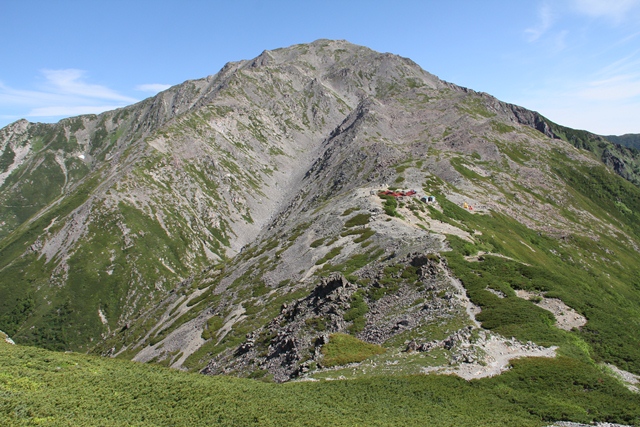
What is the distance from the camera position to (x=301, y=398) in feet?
89.1

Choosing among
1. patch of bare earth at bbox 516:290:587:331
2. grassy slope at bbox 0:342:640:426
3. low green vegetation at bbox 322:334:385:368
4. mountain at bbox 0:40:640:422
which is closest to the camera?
grassy slope at bbox 0:342:640:426

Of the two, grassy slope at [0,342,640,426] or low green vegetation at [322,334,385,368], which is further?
low green vegetation at [322,334,385,368]

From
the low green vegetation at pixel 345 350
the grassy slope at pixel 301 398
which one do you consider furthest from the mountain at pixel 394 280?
the grassy slope at pixel 301 398

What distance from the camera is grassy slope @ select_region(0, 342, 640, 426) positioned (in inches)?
927

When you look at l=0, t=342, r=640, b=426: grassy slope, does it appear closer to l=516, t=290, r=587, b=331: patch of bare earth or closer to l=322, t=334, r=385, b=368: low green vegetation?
l=322, t=334, r=385, b=368: low green vegetation

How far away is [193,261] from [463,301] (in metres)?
171

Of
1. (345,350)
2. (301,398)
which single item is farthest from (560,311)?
(301,398)

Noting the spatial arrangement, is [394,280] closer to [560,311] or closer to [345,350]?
[345,350]

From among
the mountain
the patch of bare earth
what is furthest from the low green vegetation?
the patch of bare earth

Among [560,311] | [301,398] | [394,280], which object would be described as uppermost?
[394,280]

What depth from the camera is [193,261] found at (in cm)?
19412

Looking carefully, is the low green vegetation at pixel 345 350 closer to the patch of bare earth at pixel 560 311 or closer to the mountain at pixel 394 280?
the mountain at pixel 394 280

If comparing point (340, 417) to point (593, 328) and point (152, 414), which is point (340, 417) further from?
point (593, 328)

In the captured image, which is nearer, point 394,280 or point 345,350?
point 345,350
